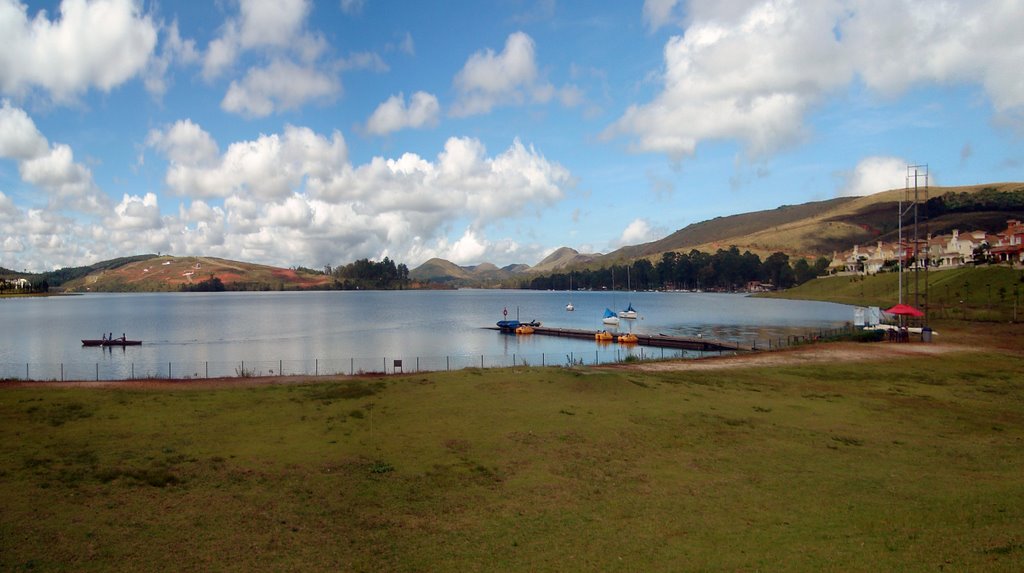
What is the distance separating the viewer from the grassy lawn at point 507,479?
12117mm

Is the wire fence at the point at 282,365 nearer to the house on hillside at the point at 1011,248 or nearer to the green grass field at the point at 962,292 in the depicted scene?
the green grass field at the point at 962,292

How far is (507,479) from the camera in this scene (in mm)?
17094

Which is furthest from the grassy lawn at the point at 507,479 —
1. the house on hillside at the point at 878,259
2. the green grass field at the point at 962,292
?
the house on hillside at the point at 878,259

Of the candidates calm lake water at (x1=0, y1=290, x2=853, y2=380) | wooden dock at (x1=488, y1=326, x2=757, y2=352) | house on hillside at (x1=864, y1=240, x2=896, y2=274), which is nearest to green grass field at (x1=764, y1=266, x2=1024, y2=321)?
calm lake water at (x1=0, y1=290, x2=853, y2=380)

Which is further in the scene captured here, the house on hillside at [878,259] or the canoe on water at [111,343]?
the house on hillside at [878,259]

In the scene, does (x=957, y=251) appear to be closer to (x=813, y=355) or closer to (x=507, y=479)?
(x=813, y=355)

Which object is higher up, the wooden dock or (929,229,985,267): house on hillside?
(929,229,985,267): house on hillside

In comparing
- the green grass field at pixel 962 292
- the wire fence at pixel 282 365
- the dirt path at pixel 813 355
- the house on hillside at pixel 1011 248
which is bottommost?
the wire fence at pixel 282 365

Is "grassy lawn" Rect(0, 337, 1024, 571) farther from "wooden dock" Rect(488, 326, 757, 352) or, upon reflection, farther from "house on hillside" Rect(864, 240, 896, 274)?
"house on hillside" Rect(864, 240, 896, 274)

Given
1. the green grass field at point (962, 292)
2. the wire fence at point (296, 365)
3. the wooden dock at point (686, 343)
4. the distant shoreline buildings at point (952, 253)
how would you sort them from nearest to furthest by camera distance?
the wire fence at point (296, 365) → the wooden dock at point (686, 343) → the green grass field at point (962, 292) → the distant shoreline buildings at point (952, 253)

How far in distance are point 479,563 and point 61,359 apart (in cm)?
7233

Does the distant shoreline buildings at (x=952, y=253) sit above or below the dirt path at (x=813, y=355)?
above

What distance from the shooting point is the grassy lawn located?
12.1m

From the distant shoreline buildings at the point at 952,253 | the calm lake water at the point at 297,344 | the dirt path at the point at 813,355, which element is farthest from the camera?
the distant shoreline buildings at the point at 952,253
